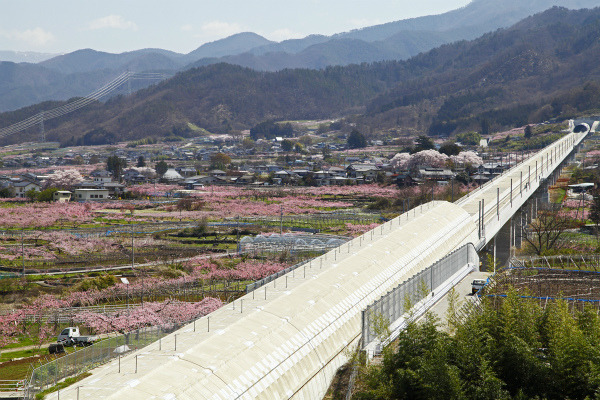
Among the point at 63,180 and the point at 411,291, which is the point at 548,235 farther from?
the point at 63,180

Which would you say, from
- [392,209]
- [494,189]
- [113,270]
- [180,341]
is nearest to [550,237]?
[494,189]

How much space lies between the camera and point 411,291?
26.6 metres

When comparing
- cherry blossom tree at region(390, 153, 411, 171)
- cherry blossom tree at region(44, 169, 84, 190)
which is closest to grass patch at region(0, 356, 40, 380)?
cherry blossom tree at region(44, 169, 84, 190)

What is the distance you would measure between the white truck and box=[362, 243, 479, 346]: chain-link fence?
43.8 ft

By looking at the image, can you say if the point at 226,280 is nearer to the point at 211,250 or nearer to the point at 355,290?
the point at 211,250

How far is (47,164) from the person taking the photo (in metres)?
158

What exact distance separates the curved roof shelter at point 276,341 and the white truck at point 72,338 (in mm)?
9791

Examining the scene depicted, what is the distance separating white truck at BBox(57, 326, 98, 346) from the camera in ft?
98.2

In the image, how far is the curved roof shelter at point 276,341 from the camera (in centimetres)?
1544

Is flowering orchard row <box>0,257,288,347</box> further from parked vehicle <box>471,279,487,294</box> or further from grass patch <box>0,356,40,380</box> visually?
parked vehicle <box>471,279,487,294</box>

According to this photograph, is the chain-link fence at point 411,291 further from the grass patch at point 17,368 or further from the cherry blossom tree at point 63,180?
the cherry blossom tree at point 63,180

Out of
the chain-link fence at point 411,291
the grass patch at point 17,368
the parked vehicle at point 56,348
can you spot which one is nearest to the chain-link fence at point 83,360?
the grass patch at point 17,368

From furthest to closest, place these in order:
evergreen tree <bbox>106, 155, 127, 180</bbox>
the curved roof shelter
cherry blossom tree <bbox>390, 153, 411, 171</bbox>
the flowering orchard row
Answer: evergreen tree <bbox>106, 155, 127, 180</bbox> → cherry blossom tree <bbox>390, 153, 411, 171</bbox> → the flowering orchard row → the curved roof shelter

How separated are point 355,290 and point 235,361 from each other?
29.4ft
